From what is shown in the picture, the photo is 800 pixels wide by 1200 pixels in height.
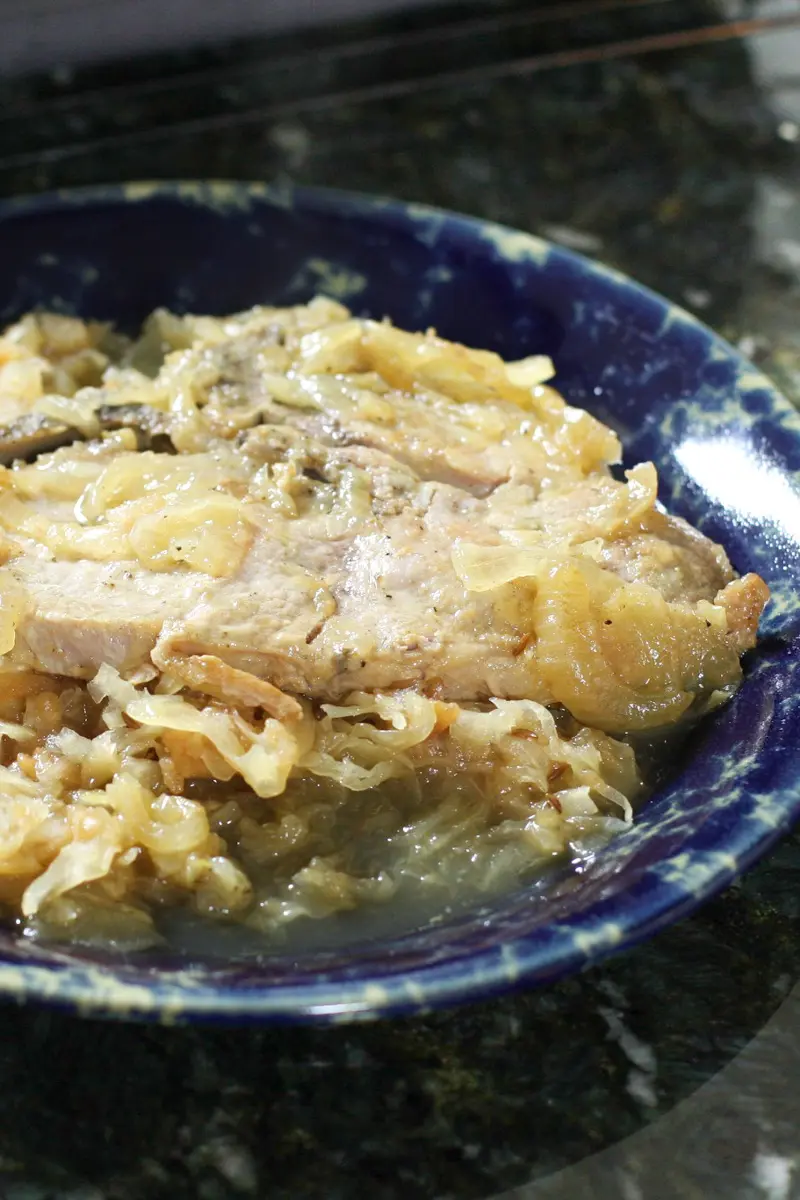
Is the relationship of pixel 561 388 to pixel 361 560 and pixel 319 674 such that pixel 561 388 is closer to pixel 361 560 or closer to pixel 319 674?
pixel 361 560

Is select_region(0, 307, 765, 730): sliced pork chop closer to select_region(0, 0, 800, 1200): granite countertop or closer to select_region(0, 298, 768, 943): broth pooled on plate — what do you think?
select_region(0, 298, 768, 943): broth pooled on plate

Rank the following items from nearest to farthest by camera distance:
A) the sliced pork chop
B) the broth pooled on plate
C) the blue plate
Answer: the blue plate
the broth pooled on plate
the sliced pork chop

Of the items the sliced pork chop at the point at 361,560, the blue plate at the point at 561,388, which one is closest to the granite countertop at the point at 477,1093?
the blue plate at the point at 561,388

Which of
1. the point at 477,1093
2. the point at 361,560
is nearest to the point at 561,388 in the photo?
the point at 361,560

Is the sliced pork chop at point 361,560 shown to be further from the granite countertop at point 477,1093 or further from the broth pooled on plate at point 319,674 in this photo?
the granite countertop at point 477,1093

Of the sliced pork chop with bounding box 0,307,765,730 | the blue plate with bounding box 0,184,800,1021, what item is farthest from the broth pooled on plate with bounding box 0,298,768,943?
the blue plate with bounding box 0,184,800,1021


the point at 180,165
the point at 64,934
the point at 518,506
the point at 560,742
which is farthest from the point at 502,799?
the point at 180,165
